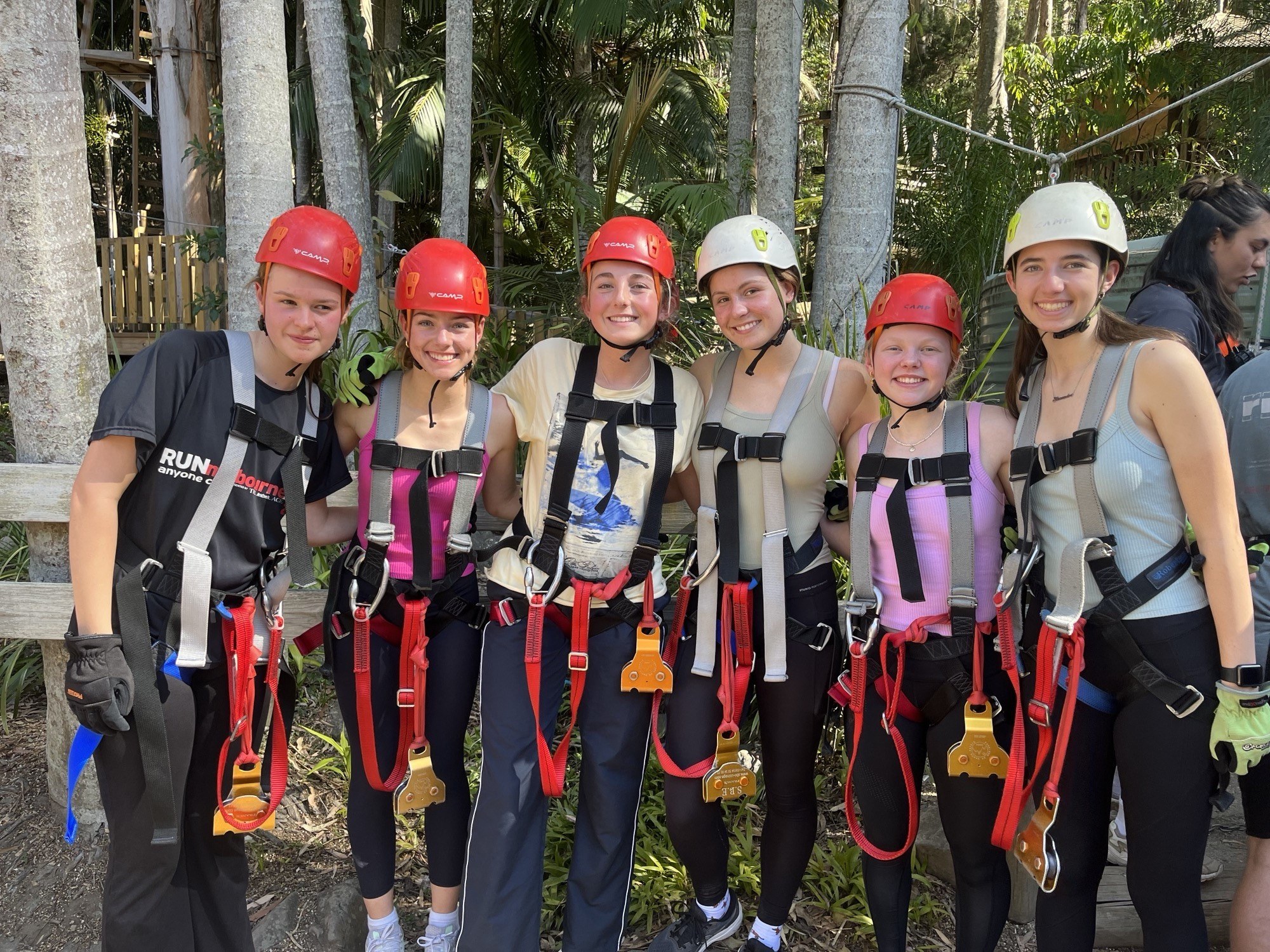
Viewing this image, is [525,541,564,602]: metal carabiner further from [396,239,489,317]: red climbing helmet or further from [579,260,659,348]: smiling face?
[396,239,489,317]: red climbing helmet

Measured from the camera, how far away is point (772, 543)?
3031 mm

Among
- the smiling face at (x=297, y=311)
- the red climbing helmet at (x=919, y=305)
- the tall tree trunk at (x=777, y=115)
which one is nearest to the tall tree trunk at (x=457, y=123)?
the tall tree trunk at (x=777, y=115)

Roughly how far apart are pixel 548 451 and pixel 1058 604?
5.32ft

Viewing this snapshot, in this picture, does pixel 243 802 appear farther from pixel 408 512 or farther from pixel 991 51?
pixel 991 51

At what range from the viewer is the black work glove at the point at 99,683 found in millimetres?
2578

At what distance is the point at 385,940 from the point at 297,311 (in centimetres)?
216

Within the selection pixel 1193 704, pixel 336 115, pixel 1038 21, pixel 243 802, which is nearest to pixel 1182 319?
pixel 1193 704

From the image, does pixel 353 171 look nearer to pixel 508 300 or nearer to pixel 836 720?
pixel 508 300

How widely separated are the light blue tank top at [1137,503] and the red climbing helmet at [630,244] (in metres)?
1.46

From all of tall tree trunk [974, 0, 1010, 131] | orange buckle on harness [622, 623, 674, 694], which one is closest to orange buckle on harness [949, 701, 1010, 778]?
orange buckle on harness [622, 623, 674, 694]

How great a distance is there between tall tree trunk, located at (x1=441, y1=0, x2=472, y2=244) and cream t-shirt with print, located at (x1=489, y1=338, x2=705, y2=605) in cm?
427

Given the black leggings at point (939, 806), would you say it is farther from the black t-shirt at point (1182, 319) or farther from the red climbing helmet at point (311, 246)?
the red climbing helmet at point (311, 246)

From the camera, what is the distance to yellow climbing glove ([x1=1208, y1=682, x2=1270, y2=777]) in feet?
7.86

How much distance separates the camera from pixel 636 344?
122 inches
